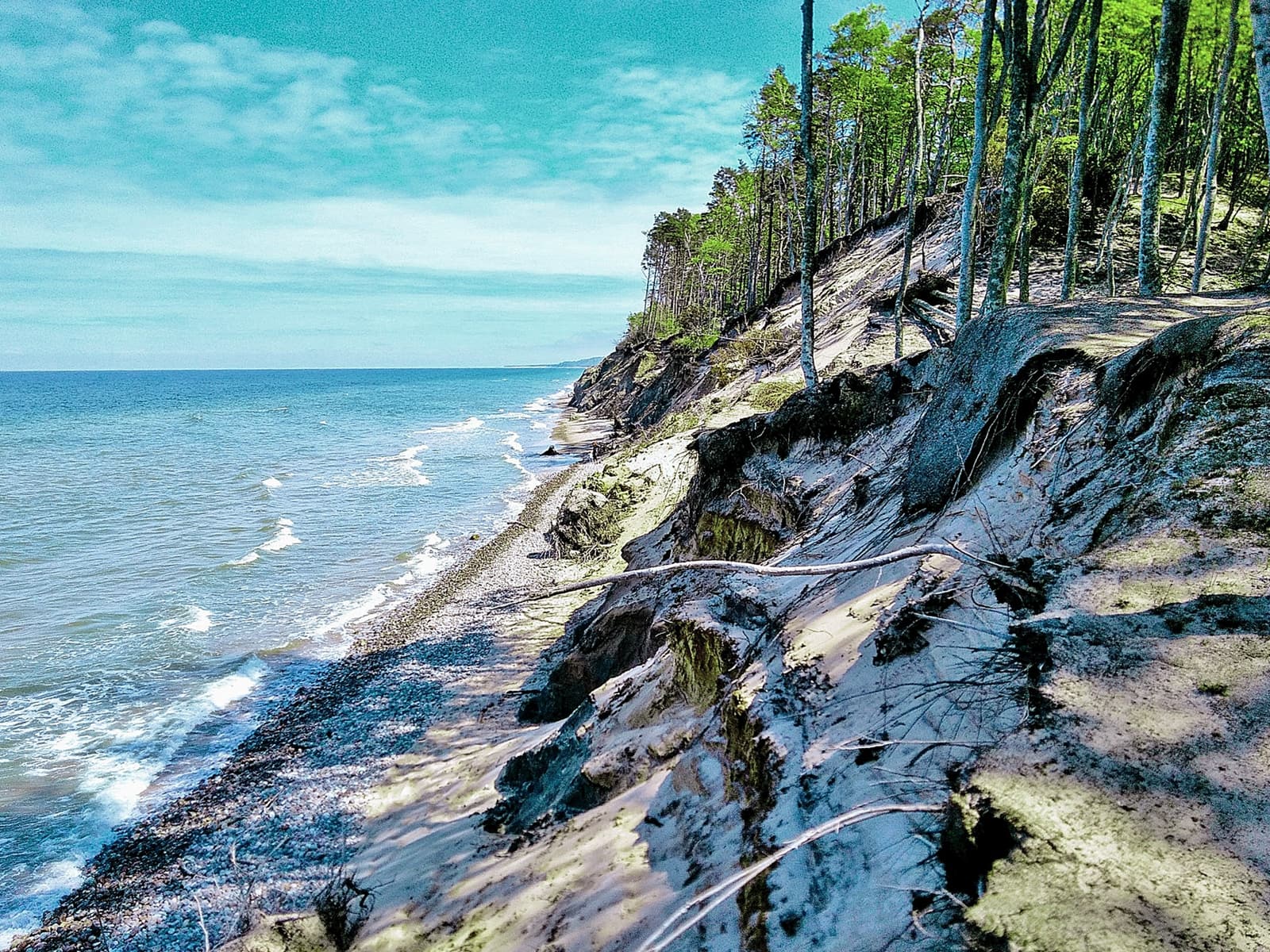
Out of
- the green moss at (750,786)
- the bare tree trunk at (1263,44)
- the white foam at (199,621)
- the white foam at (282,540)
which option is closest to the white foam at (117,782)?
the white foam at (199,621)

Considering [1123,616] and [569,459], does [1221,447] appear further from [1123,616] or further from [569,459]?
[569,459]

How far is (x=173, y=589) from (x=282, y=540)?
16.7ft

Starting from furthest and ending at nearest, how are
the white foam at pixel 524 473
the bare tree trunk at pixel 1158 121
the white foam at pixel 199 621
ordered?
the white foam at pixel 524 473, the white foam at pixel 199 621, the bare tree trunk at pixel 1158 121

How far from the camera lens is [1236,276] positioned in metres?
16.4

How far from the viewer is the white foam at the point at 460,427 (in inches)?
2399

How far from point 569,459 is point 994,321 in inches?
1398

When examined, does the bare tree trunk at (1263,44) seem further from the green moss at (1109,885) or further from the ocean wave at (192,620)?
the ocean wave at (192,620)

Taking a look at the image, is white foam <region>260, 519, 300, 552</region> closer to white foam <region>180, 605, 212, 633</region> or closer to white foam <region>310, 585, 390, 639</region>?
white foam <region>180, 605, 212, 633</region>

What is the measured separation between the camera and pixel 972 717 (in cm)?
294

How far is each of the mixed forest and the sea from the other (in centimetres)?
1420

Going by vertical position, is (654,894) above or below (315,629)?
above

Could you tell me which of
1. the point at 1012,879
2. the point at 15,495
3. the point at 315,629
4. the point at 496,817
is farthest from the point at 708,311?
the point at 1012,879

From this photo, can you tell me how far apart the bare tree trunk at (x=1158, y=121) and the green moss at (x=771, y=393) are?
27.6 ft

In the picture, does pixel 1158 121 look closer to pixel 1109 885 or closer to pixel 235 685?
pixel 1109 885
